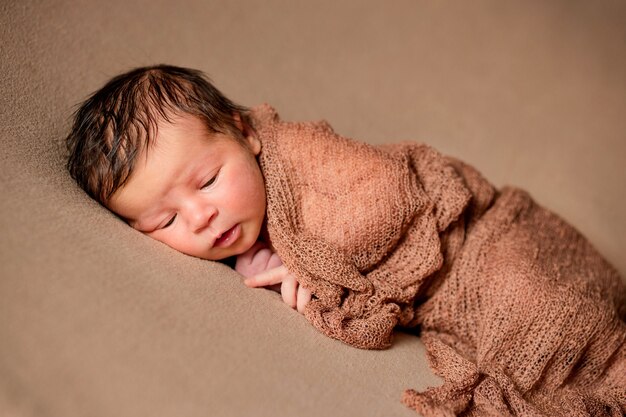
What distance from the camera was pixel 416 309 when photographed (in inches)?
44.7

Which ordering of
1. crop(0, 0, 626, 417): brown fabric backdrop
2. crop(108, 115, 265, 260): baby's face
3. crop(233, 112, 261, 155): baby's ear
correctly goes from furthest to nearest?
1. crop(233, 112, 261, 155): baby's ear
2. crop(108, 115, 265, 260): baby's face
3. crop(0, 0, 626, 417): brown fabric backdrop

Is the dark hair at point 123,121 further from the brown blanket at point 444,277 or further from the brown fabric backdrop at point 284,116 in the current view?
the brown blanket at point 444,277

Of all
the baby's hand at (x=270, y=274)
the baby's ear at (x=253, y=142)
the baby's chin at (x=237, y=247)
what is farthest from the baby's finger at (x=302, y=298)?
the baby's ear at (x=253, y=142)

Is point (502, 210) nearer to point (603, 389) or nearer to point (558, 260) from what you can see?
point (558, 260)

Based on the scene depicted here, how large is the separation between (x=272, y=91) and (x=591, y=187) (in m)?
0.83

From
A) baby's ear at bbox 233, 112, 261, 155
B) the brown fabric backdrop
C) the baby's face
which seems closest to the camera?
the brown fabric backdrop

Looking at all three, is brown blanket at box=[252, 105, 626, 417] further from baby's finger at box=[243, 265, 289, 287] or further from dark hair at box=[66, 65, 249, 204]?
dark hair at box=[66, 65, 249, 204]

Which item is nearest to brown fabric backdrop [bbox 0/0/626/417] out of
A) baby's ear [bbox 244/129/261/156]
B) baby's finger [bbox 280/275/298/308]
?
baby's finger [bbox 280/275/298/308]

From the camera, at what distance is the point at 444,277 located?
113 centimetres

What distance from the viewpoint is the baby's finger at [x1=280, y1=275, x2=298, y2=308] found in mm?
997

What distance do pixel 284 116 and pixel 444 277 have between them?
557mm

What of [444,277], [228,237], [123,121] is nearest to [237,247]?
[228,237]

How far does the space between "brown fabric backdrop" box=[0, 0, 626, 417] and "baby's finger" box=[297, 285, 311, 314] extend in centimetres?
4

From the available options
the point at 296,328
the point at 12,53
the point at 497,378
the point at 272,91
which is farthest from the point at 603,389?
the point at 12,53
